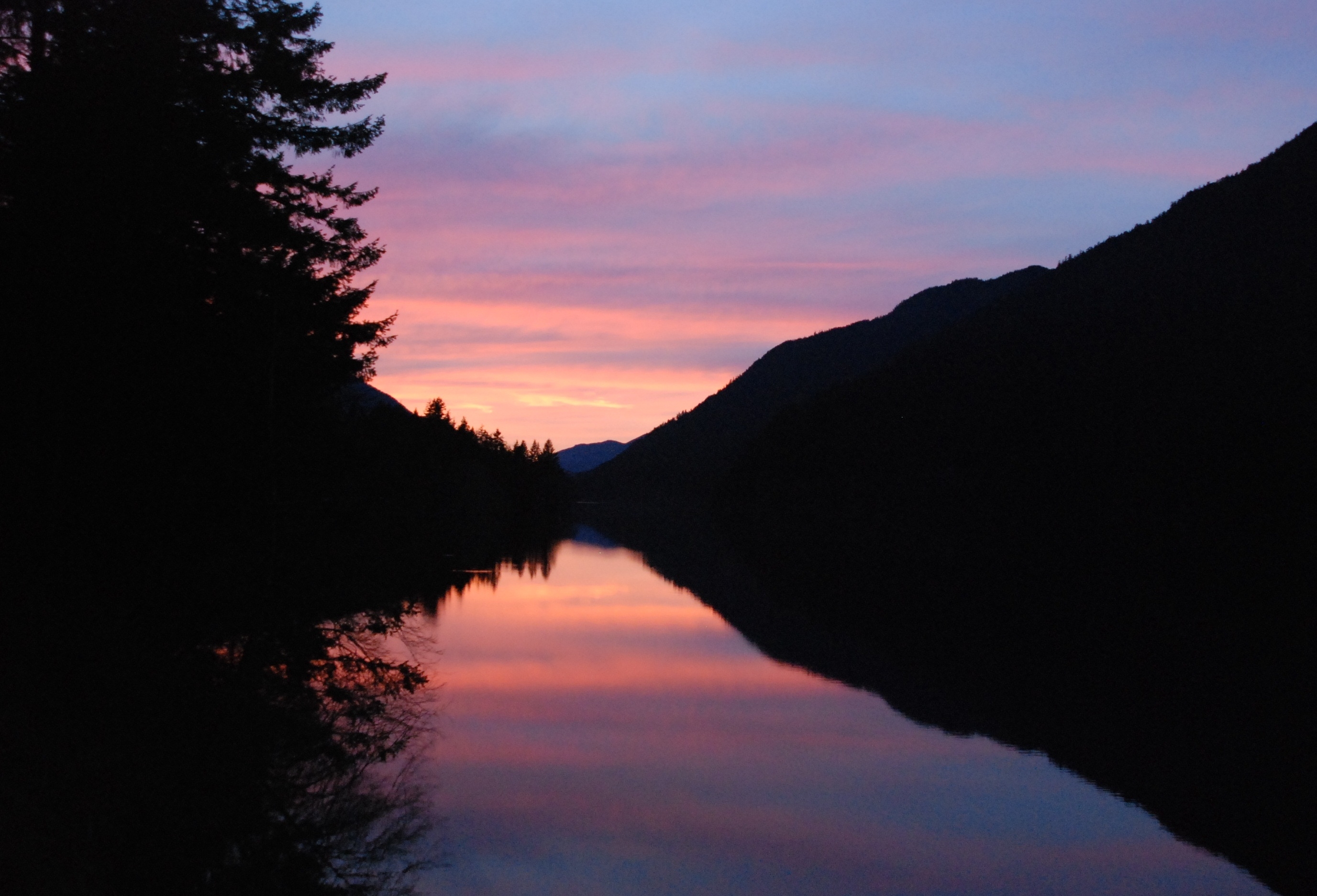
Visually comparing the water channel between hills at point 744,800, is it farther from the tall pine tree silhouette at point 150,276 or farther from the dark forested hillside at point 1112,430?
the dark forested hillside at point 1112,430

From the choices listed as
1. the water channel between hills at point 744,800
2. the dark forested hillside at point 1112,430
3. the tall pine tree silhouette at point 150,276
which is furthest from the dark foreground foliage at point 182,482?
the dark forested hillside at point 1112,430

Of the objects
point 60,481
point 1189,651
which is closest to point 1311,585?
point 1189,651

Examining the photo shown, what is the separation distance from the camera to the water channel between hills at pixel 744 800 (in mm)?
11320

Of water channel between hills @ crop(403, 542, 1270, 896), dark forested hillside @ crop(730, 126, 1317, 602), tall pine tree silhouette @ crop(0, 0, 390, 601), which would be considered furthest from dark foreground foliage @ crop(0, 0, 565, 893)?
dark forested hillside @ crop(730, 126, 1317, 602)

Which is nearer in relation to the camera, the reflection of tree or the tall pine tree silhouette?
the reflection of tree

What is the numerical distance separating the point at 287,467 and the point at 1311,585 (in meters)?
37.9

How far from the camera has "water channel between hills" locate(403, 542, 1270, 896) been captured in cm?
1132

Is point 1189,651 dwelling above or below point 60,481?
below

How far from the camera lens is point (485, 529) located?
3059 inches

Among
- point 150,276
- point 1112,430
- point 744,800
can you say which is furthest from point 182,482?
point 1112,430

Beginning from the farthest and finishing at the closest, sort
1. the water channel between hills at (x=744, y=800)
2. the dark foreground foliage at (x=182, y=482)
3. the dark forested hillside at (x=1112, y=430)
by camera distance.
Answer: the dark forested hillside at (x=1112, y=430) < the water channel between hills at (x=744, y=800) < the dark foreground foliage at (x=182, y=482)

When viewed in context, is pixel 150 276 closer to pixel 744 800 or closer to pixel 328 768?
pixel 328 768

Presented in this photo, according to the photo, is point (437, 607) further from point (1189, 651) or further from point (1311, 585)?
point (1311, 585)

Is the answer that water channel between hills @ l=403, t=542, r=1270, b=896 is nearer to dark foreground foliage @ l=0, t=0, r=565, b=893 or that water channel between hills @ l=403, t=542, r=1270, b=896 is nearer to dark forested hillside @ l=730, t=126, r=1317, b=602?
dark foreground foliage @ l=0, t=0, r=565, b=893
